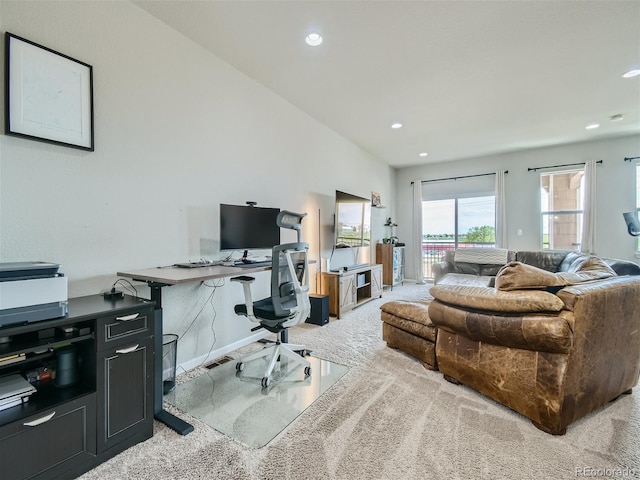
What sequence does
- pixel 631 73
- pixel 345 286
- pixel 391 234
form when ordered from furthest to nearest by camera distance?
pixel 391 234 → pixel 345 286 → pixel 631 73

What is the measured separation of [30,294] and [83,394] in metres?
0.55

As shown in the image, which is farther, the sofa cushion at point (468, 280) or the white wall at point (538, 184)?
the white wall at point (538, 184)

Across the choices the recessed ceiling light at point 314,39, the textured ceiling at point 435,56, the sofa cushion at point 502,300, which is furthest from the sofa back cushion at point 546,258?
the recessed ceiling light at point 314,39

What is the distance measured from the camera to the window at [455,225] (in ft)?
20.8

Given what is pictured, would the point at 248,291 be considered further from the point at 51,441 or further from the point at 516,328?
the point at 516,328

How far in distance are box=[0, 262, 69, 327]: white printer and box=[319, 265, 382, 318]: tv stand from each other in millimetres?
3106

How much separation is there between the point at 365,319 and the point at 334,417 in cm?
223

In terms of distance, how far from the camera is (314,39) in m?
2.50

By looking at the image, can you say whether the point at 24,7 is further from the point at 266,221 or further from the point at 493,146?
the point at 493,146

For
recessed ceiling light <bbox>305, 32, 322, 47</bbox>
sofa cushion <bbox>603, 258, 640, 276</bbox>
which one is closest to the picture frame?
recessed ceiling light <bbox>305, 32, 322, 47</bbox>

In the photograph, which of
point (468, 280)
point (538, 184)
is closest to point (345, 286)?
point (468, 280)

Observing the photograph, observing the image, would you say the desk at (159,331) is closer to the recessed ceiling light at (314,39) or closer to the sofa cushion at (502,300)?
the sofa cushion at (502,300)

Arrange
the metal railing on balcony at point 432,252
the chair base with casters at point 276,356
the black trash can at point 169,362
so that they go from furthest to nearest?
the metal railing on balcony at point 432,252 → the chair base with casters at point 276,356 → the black trash can at point 169,362

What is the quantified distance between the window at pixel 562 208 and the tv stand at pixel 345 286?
380 centimetres
